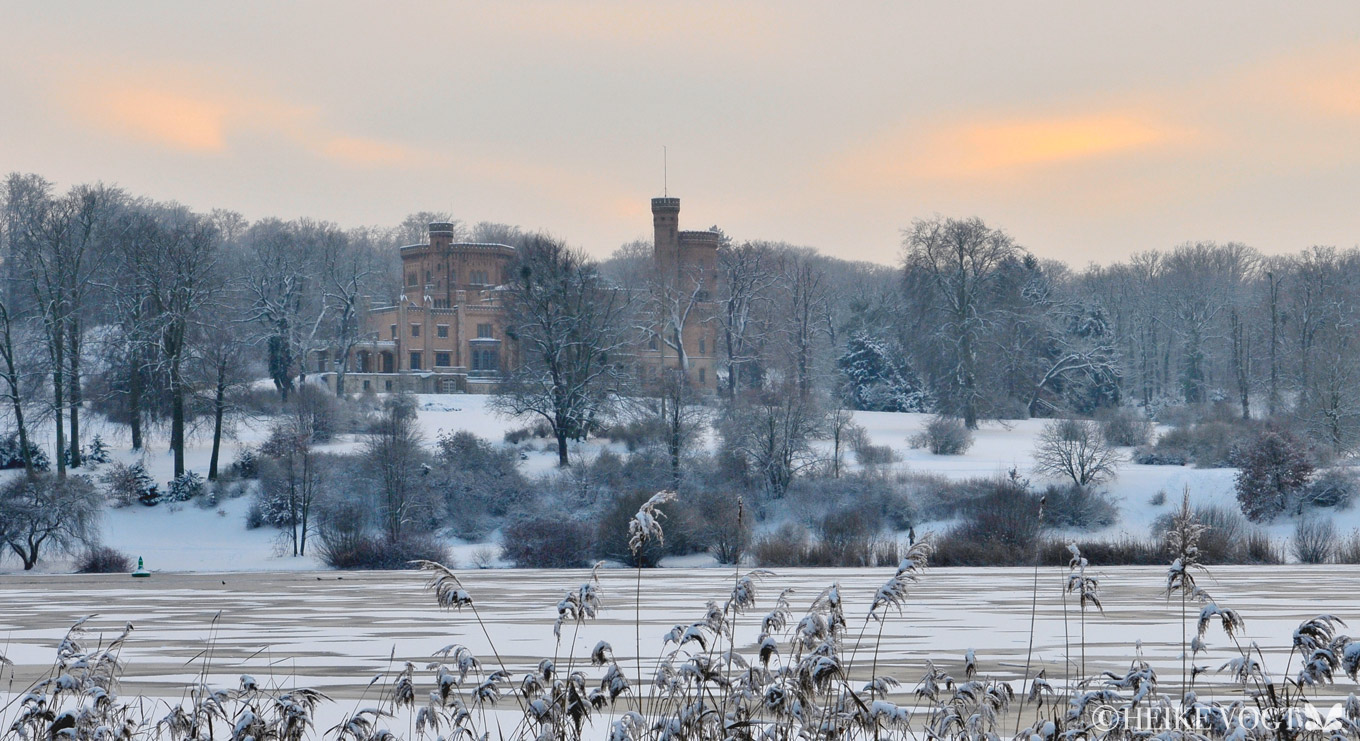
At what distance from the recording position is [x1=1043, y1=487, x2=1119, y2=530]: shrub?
42188 mm

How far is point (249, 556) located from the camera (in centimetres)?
4041

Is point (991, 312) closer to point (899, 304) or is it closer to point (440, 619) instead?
point (899, 304)

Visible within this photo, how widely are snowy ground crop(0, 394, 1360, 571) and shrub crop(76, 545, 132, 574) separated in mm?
721

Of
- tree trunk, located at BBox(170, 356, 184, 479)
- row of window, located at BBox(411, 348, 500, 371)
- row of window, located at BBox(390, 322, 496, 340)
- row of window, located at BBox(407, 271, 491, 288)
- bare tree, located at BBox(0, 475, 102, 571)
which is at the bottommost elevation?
bare tree, located at BBox(0, 475, 102, 571)

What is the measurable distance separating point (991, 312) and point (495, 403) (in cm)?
2546

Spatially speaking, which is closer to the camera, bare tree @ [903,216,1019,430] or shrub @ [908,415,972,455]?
shrub @ [908,415,972,455]

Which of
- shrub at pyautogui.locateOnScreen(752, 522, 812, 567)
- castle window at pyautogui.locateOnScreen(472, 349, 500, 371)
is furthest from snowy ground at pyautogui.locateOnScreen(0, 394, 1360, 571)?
castle window at pyautogui.locateOnScreen(472, 349, 500, 371)

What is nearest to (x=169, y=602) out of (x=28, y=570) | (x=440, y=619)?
(x=440, y=619)

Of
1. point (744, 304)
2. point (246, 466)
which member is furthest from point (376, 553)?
point (744, 304)

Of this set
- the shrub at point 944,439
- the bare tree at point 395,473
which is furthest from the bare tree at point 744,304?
the bare tree at point 395,473

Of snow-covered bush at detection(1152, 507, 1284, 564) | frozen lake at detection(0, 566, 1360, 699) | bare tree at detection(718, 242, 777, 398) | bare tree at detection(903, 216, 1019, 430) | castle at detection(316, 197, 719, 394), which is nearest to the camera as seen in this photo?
frozen lake at detection(0, 566, 1360, 699)

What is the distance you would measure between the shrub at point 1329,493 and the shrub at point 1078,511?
575 centimetres

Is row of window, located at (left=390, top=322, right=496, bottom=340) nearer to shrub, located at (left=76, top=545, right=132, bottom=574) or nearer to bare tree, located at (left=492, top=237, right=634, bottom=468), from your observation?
bare tree, located at (left=492, top=237, right=634, bottom=468)

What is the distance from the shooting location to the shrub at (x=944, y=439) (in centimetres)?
5484
